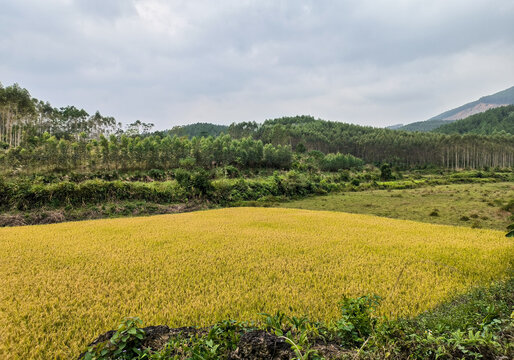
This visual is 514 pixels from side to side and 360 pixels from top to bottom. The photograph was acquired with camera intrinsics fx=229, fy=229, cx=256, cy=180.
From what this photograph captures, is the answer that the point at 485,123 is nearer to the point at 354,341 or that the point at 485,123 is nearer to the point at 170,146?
the point at 170,146

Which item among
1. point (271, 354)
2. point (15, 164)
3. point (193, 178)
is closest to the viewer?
point (271, 354)

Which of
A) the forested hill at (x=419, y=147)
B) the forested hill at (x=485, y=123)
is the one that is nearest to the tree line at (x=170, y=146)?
the forested hill at (x=419, y=147)

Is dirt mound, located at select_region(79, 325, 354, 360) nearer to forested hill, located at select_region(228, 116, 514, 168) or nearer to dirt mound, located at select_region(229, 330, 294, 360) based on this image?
dirt mound, located at select_region(229, 330, 294, 360)

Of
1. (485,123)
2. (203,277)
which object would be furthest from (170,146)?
(485,123)

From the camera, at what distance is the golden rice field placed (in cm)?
396

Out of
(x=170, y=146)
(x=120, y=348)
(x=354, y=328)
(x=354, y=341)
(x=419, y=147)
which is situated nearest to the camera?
(x=120, y=348)

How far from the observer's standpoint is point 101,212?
21.3 m

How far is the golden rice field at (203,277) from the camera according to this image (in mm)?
3959

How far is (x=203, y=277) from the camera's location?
19.0 feet

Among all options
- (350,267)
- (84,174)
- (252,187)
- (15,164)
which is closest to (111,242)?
(350,267)

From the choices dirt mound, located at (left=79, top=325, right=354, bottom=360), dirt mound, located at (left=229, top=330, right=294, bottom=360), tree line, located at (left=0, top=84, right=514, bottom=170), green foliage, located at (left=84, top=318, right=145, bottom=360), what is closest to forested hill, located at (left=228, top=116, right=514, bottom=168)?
tree line, located at (left=0, top=84, right=514, bottom=170)

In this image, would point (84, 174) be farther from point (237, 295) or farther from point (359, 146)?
point (359, 146)

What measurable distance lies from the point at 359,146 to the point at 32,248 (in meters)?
115

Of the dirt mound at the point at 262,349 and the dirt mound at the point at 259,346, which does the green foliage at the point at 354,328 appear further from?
the dirt mound at the point at 262,349
